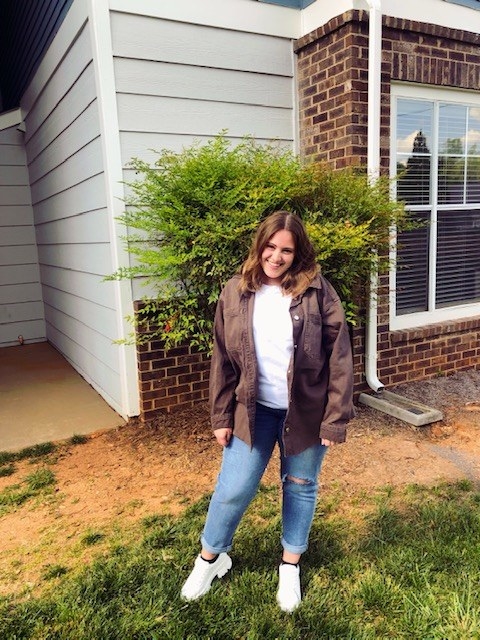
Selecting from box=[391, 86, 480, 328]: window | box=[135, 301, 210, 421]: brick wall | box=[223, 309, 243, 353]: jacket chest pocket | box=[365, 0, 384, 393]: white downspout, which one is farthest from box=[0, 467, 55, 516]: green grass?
box=[391, 86, 480, 328]: window

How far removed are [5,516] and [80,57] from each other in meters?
3.43

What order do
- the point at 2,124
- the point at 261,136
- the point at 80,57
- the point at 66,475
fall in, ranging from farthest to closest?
the point at 2,124
the point at 261,136
the point at 80,57
the point at 66,475

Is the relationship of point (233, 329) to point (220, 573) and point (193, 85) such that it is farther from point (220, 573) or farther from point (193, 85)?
point (193, 85)

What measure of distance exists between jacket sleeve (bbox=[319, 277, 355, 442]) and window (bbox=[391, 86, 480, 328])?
287cm

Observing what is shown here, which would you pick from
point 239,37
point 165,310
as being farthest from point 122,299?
Answer: point 239,37

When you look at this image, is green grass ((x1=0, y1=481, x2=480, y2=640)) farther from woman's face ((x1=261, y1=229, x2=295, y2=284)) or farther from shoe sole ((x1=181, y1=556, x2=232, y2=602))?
woman's face ((x1=261, y1=229, x2=295, y2=284))

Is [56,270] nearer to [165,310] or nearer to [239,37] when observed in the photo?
[165,310]

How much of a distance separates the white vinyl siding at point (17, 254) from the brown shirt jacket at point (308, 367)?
6135mm

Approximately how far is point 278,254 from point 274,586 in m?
1.44

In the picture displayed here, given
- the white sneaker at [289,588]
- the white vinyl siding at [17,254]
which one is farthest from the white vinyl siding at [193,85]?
the white vinyl siding at [17,254]

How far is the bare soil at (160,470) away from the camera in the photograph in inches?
109

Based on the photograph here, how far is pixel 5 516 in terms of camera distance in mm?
2988

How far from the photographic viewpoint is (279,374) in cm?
211

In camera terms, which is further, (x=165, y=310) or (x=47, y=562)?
(x=165, y=310)
